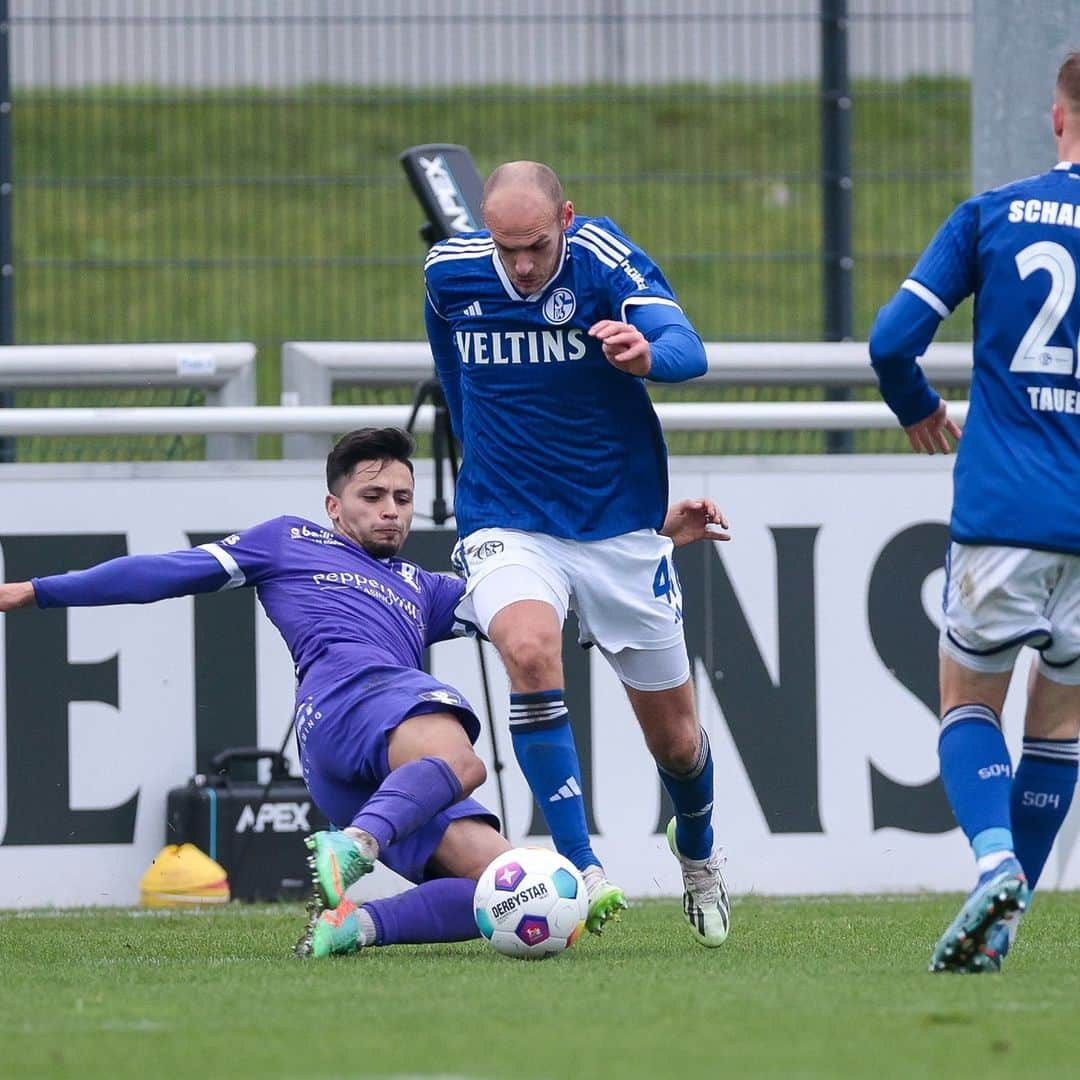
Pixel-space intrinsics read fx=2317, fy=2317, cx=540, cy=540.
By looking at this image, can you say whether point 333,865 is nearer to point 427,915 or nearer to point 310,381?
point 427,915

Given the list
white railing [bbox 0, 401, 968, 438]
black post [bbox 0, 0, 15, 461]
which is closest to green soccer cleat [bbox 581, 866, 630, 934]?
white railing [bbox 0, 401, 968, 438]

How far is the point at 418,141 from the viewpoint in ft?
33.3

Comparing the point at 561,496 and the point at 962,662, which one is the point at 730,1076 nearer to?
the point at 962,662

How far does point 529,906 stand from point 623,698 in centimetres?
267

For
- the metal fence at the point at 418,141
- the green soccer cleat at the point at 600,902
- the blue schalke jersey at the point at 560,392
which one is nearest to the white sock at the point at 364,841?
the green soccer cleat at the point at 600,902

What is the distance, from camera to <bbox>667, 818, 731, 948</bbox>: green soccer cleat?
604 centimetres

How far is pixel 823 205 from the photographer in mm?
9109

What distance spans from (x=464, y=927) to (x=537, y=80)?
183 inches

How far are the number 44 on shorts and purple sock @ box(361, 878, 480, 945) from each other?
917mm

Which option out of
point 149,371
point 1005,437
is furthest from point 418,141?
point 1005,437

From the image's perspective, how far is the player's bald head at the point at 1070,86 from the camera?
16.4ft

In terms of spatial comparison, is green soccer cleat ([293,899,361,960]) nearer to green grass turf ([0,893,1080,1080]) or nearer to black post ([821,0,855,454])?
Result: green grass turf ([0,893,1080,1080])

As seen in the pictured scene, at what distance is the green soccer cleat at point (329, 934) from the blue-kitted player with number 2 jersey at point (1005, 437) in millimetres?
1463

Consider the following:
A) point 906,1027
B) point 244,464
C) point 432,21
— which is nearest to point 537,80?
point 432,21
